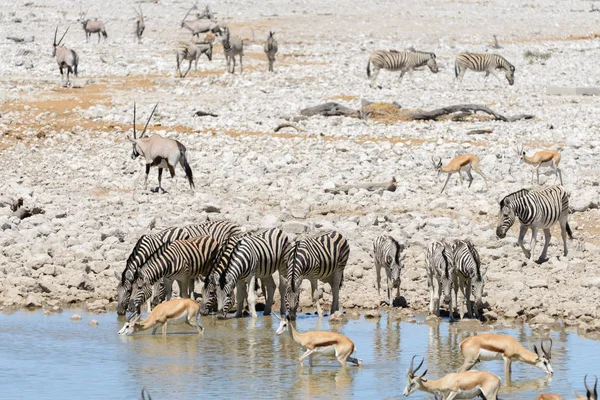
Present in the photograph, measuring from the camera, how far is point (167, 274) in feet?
40.5

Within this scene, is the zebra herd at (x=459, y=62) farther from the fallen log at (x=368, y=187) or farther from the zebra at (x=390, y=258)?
the zebra at (x=390, y=258)

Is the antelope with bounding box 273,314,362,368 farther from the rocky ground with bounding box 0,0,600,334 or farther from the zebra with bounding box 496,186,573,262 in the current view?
the zebra with bounding box 496,186,573,262

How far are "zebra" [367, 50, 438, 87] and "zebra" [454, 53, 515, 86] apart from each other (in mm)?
1031

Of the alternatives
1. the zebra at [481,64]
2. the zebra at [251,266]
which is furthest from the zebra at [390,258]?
the zebra at [481,64]

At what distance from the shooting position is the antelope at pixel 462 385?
28.3 ft

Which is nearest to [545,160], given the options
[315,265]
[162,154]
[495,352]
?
[162,154]

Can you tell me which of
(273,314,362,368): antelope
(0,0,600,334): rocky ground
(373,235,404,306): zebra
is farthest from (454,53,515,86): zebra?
(273,314,362,368): antelope

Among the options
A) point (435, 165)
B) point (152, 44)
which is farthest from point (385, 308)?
point (152, 44)

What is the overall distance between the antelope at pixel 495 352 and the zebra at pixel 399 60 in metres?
22.9

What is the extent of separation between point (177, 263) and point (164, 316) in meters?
1.10

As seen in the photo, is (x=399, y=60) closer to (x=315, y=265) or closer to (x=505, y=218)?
(x=505, y=218)

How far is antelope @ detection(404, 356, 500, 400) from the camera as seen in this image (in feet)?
28.3

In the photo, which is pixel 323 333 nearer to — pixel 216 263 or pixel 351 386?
pixel 351 386

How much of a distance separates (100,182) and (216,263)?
7795 millimetres
